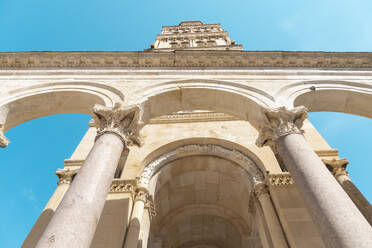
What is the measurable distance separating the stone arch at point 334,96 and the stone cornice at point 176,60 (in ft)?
3.87

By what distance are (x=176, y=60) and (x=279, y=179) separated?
5384mm

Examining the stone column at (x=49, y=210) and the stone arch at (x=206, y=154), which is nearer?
the stone column at (x=49, y=210)

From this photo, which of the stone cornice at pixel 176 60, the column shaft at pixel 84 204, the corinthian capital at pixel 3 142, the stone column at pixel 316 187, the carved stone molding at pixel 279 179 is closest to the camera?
the column shaft at pixel 84 204

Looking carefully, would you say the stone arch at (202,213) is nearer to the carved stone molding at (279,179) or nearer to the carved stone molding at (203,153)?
the carved stone molding at (203,153)

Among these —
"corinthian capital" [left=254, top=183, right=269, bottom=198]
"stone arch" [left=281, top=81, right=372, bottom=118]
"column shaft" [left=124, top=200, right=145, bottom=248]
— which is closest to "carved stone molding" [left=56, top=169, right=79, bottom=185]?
"column shaft" [left=124, top=200, right=145, bottom=248]

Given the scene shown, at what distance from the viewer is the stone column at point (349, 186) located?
7759 millimetres

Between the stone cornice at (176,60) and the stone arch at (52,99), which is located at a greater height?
the stone cornice at (176,60)

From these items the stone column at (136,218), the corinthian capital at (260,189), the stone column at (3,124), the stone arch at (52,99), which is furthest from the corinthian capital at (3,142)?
the corinthian capital at (260,189)

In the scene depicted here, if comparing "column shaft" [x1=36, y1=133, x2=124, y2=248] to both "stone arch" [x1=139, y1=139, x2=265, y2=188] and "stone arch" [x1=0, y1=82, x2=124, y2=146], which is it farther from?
"stone arch" [x1=139, y1=139, x2=265, y2=188]

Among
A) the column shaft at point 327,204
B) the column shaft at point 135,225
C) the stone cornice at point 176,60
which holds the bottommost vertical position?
the column shaft at point 327,204

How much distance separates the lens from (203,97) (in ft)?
27.5

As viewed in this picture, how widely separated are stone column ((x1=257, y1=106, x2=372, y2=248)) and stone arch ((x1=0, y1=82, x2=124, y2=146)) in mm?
4490

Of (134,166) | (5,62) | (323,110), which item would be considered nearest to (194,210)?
(134,166)

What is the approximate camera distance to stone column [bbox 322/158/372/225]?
25.5 ft
